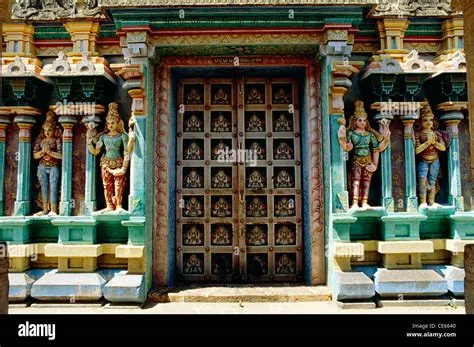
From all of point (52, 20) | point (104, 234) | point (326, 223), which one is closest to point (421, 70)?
point (326, 223)

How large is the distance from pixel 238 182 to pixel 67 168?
9.38ft

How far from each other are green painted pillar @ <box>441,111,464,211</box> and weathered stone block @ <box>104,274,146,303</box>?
521cm

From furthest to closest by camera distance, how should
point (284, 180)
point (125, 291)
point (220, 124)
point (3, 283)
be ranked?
point (220, 124) → point (284, 180) → point (125, 291) → point (3, 283)

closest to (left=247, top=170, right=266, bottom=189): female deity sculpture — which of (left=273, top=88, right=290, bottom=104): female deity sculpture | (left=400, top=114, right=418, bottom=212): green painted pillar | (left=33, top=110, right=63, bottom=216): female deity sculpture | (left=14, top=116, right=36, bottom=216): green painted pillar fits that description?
(left=273, top=88, right=290, bottom=104): female deity sculpture

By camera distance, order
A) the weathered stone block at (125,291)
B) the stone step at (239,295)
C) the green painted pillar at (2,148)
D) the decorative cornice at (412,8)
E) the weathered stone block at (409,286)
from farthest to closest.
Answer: the decorative cornice at (412,8), the green painted pillar at (2,148), the stone step at (239,295), the weathered stone block at (409,286), the weathered stone block at (125,291)

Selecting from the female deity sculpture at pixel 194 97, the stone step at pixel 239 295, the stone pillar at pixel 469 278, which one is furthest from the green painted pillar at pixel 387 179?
the female deity sculpture at pixel 194 97

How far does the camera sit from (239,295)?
5980 mm

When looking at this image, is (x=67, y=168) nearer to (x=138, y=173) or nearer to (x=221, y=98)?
(x=138, y=173)

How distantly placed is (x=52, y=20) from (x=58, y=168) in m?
2.61

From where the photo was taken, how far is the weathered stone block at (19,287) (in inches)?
233

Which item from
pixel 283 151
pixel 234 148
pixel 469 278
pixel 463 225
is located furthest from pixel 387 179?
pixel 469 278

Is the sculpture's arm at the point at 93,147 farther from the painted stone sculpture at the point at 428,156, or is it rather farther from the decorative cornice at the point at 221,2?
the painted stone sculpture at the point at 428,156

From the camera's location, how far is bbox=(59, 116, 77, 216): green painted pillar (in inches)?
245

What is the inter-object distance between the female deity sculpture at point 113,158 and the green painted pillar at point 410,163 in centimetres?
447
